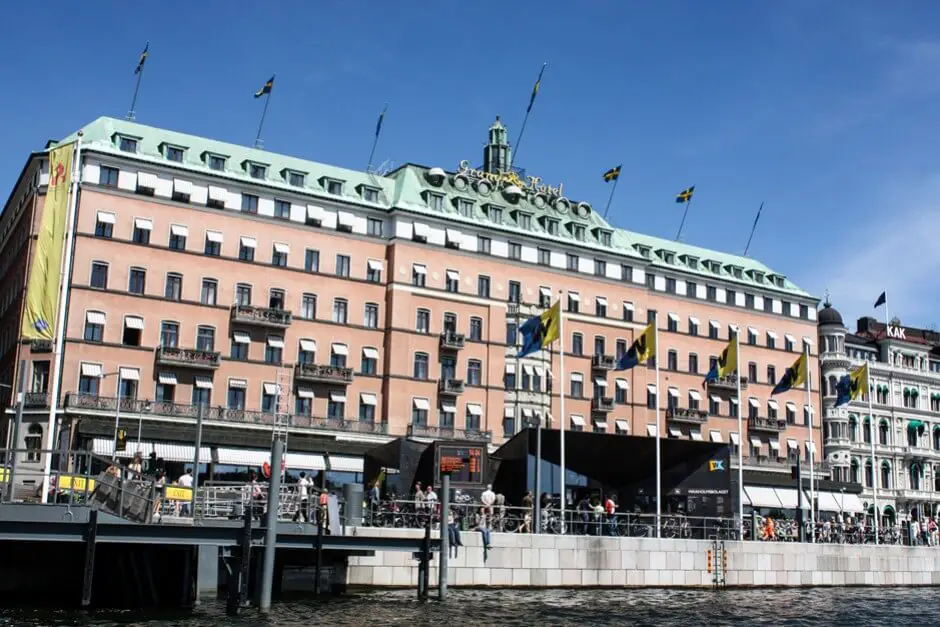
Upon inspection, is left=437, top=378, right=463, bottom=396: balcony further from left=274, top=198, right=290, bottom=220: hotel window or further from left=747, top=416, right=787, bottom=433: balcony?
left=747, top=416, right=787, bottom=433: balcony

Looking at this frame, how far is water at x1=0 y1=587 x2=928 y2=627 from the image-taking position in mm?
29844

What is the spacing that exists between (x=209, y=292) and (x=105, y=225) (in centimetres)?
780

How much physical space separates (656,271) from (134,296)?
4424cm

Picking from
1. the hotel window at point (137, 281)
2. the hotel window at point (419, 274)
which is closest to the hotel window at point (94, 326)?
the hotel window at point (137, 281)

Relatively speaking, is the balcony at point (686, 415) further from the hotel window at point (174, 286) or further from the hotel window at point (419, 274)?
the hotel window at point (174, 286)

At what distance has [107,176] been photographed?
7150 centimetres

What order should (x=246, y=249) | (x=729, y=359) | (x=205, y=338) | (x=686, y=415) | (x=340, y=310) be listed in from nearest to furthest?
(x=729, y=359)
(x=205, y=338)
(x=246, y=249)
(x=340, y=310)
(x=686, y=415)

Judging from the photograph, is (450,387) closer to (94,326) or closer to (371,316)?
(371,316)

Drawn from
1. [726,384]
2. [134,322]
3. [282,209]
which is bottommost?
[134,322]

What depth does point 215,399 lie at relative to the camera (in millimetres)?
72625

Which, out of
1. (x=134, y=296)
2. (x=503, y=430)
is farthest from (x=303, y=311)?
(x=503, y=430)

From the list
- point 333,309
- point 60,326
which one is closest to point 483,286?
point 333,309

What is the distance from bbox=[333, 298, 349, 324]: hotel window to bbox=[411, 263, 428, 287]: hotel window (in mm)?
5188

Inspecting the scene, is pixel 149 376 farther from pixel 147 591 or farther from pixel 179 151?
pixel 147 591
